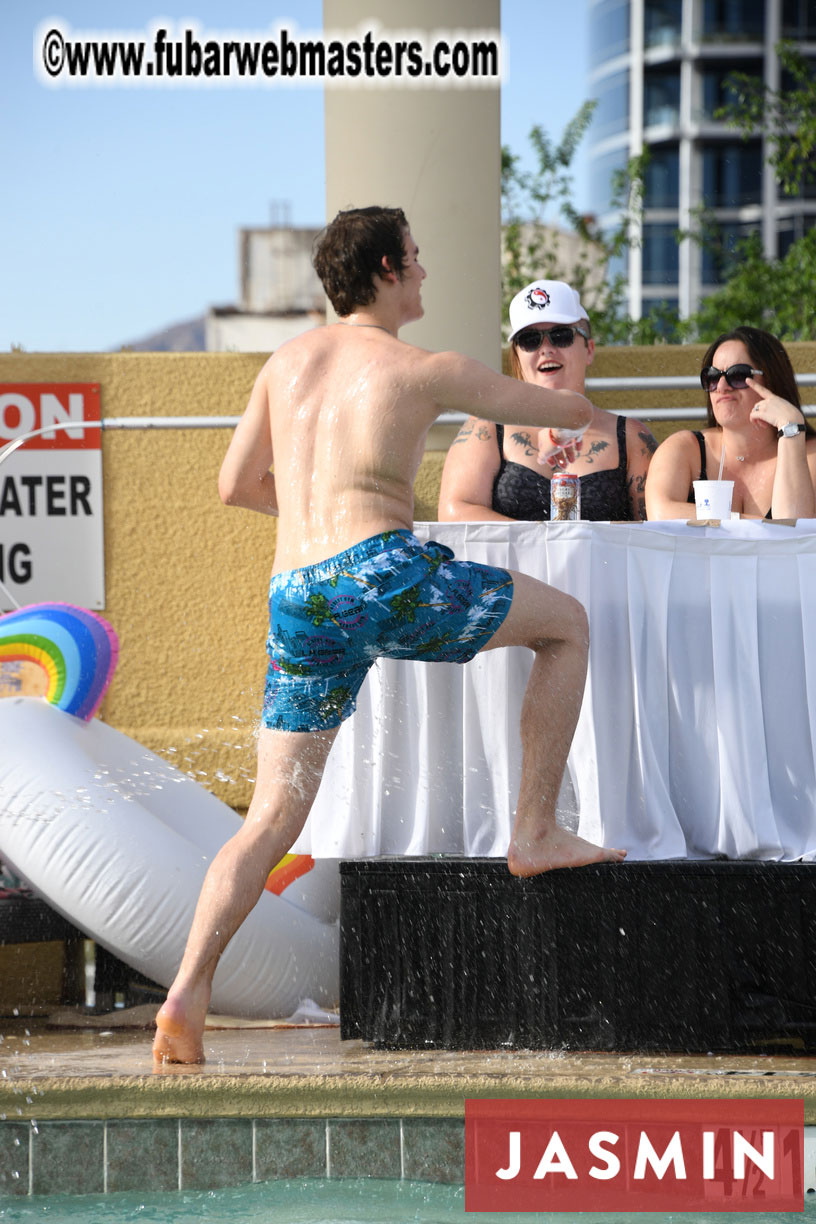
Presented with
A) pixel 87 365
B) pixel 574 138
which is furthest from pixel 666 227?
pixel 87 365

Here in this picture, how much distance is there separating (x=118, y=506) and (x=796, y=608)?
2.68 m

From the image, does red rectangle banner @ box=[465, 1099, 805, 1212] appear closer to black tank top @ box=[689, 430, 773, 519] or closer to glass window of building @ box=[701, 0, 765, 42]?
black tank top @ box=[689, 430, 773, 519]

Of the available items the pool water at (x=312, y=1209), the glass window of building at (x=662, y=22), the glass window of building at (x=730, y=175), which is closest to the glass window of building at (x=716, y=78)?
the glass window of building at (x=730, y=175)

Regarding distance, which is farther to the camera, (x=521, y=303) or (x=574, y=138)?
(x=574, y=138)

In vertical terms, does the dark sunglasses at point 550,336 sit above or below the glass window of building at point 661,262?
below

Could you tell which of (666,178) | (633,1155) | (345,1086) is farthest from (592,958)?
(666,178)

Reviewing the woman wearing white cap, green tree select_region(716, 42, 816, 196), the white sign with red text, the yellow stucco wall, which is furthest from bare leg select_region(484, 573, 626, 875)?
green tree select_region(716, 42, 816, 196)

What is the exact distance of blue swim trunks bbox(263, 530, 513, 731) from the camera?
3.00 meters

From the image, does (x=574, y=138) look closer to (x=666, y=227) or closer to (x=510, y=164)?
(x=510, y=164)

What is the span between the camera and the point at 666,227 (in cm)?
6912

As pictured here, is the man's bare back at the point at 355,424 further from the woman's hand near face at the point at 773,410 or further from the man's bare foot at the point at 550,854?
the woman's hand near face at the point at 773,410

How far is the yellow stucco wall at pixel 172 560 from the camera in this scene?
522 cm

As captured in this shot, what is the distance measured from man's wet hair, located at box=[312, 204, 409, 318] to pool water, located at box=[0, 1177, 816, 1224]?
6.16ft

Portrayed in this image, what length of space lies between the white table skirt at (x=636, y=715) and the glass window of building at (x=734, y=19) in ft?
236
